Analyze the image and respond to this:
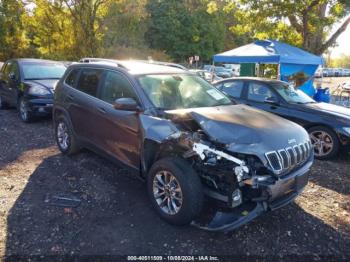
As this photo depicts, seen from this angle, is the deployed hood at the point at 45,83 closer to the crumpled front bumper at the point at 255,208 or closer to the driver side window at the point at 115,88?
the driver side window at the point at 115,88

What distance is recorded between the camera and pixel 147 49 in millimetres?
42219

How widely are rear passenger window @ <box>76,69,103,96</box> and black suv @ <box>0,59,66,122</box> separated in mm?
3300

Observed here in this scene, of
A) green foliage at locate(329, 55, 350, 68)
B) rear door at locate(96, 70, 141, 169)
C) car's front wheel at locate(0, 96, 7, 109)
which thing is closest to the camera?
rear door at locate(96, 70, 141, 169)

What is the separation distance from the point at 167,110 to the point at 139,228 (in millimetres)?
1430

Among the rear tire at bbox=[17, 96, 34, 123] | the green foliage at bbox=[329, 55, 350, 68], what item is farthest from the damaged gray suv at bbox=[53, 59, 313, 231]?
the green foliage at bbox=[329, 55, 350, 68]

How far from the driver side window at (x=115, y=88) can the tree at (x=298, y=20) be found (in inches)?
322

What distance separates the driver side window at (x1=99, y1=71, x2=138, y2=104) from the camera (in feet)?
13.7

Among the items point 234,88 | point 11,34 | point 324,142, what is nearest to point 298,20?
point 234,88

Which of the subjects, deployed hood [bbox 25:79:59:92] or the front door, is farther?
the front door

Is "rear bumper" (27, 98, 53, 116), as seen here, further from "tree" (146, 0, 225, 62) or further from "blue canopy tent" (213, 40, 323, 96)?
"tree" (146, 0, 225, 62)

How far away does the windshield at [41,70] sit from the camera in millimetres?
8625

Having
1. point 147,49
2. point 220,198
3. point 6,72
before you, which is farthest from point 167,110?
point 147,49

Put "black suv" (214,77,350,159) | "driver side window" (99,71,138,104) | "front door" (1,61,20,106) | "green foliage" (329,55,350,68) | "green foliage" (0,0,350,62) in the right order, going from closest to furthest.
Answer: "driver side window" (99,71,138,104)
"black suv" (214,77,350,159)
"front door" (1,61,20,106)
"green foliage" (0,0,350,62)
"green foliage" (329,55,350,68)

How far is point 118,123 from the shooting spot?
4184 mm
